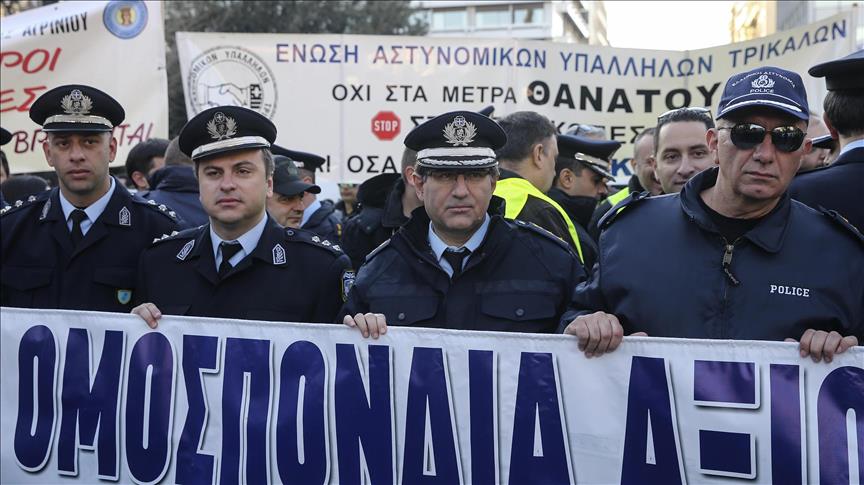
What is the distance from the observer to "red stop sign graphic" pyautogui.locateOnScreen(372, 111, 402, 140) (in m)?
7.61

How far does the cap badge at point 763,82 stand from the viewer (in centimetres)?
279

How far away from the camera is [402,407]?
3109 mm

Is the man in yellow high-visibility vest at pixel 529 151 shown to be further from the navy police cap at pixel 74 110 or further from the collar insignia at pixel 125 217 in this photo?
A: the navy police cap at pixel 74 110

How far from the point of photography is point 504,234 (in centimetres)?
332

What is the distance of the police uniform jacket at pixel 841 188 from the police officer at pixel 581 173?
2350 millimetres

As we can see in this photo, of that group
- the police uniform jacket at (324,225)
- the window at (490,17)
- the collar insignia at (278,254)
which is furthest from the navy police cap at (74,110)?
the window at (490,17)

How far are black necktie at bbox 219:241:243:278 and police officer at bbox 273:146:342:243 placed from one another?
99.7 inches

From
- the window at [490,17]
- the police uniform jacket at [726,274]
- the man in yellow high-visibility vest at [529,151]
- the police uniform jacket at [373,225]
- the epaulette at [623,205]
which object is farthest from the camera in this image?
the window at [490,17]

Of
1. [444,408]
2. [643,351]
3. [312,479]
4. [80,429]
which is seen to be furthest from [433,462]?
[80,429]

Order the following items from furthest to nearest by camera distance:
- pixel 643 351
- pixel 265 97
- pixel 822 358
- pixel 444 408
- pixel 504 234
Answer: pixel 265 97 < pixel 504 234 < pixel 444 408 < pixel 643 351 < pixel 822 358

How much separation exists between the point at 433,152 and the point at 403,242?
1.08 ft

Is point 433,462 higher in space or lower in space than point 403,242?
lower

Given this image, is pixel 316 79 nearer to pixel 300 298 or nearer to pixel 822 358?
pixel 300 298

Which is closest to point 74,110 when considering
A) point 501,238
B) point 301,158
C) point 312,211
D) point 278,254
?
point 278,254
